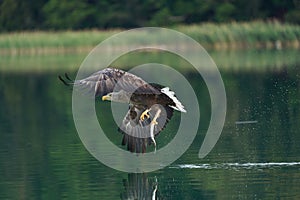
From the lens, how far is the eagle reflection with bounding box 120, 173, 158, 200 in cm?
1266

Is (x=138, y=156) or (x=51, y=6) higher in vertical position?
(x=51, y=6)

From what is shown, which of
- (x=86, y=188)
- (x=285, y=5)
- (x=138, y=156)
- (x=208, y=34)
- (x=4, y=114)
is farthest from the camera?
(x=285, y=5)

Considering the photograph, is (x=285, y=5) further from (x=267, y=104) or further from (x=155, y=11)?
(x=267, y=104)

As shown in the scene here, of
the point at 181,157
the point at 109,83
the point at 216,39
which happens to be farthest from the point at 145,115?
the point at 216,39

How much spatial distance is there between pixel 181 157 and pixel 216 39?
29.6 meters

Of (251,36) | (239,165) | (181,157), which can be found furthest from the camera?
(251,36)

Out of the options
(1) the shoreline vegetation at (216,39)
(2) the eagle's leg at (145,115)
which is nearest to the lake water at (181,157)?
(2) the eagle's leg at (145,115)

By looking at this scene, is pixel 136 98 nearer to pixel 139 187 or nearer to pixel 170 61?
pixel 139 187

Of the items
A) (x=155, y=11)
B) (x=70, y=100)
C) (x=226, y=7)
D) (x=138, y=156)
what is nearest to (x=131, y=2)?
(x=155, y=11)

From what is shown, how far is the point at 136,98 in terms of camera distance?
13.3 meters

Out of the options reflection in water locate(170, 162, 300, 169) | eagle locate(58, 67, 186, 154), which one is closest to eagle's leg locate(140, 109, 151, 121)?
eagle locate(58, 67, 186, 154)

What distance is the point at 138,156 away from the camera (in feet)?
49.8

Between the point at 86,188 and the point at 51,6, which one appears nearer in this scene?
the point at 86,188

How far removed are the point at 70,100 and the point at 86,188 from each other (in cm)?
1328
